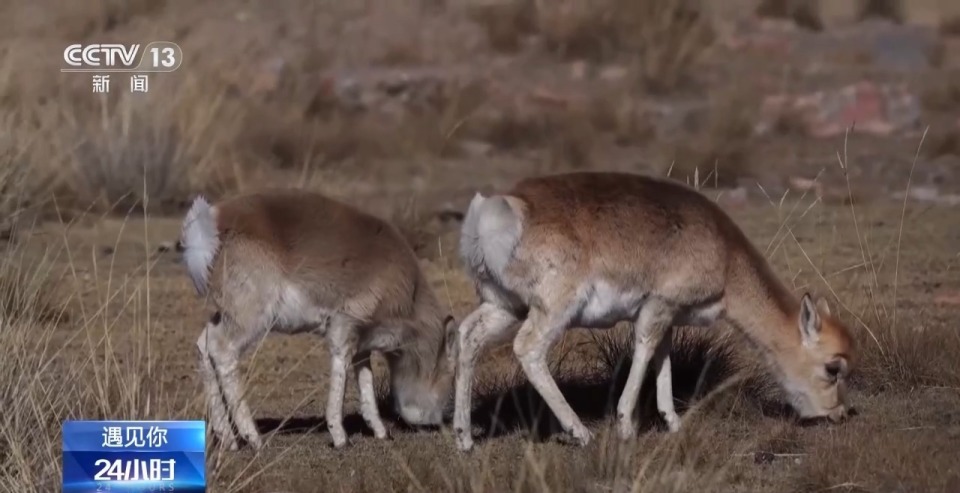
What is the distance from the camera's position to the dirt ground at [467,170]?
7.89 metres

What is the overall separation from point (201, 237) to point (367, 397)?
1132 millimetres

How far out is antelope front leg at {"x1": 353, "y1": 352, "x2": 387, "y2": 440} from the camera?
8.10 m

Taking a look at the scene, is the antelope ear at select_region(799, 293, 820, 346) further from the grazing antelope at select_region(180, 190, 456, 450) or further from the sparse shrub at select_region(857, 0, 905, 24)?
the sparse shrub at select_region(857, 0, 905, 24)

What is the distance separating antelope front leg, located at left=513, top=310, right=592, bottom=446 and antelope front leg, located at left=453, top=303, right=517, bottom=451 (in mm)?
291

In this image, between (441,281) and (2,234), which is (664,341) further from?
(2,234)

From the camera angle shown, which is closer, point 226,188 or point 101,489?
point 101,489

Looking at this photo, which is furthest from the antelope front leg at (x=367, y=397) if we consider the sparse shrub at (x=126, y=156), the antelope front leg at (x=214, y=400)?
the sparse shrub at (x=126, y=156)

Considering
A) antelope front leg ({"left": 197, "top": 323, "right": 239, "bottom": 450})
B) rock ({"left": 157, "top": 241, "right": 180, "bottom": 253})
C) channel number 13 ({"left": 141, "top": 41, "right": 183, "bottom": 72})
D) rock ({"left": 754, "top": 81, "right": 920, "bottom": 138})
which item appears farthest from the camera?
rock ({"left": 754, "top": 81, "right": 920, "bottom": 138})

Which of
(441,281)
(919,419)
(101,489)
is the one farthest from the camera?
(441,281)

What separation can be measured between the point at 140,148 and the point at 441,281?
2.05m

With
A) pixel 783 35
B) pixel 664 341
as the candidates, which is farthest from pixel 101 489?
pixel 783 35

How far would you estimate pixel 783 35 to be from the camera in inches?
439

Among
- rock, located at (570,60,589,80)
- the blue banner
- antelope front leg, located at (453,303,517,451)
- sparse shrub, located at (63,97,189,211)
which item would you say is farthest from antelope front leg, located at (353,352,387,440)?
rock, located at (570,60,589,80)

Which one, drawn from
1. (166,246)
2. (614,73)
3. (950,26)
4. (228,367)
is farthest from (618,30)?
(228,367)
